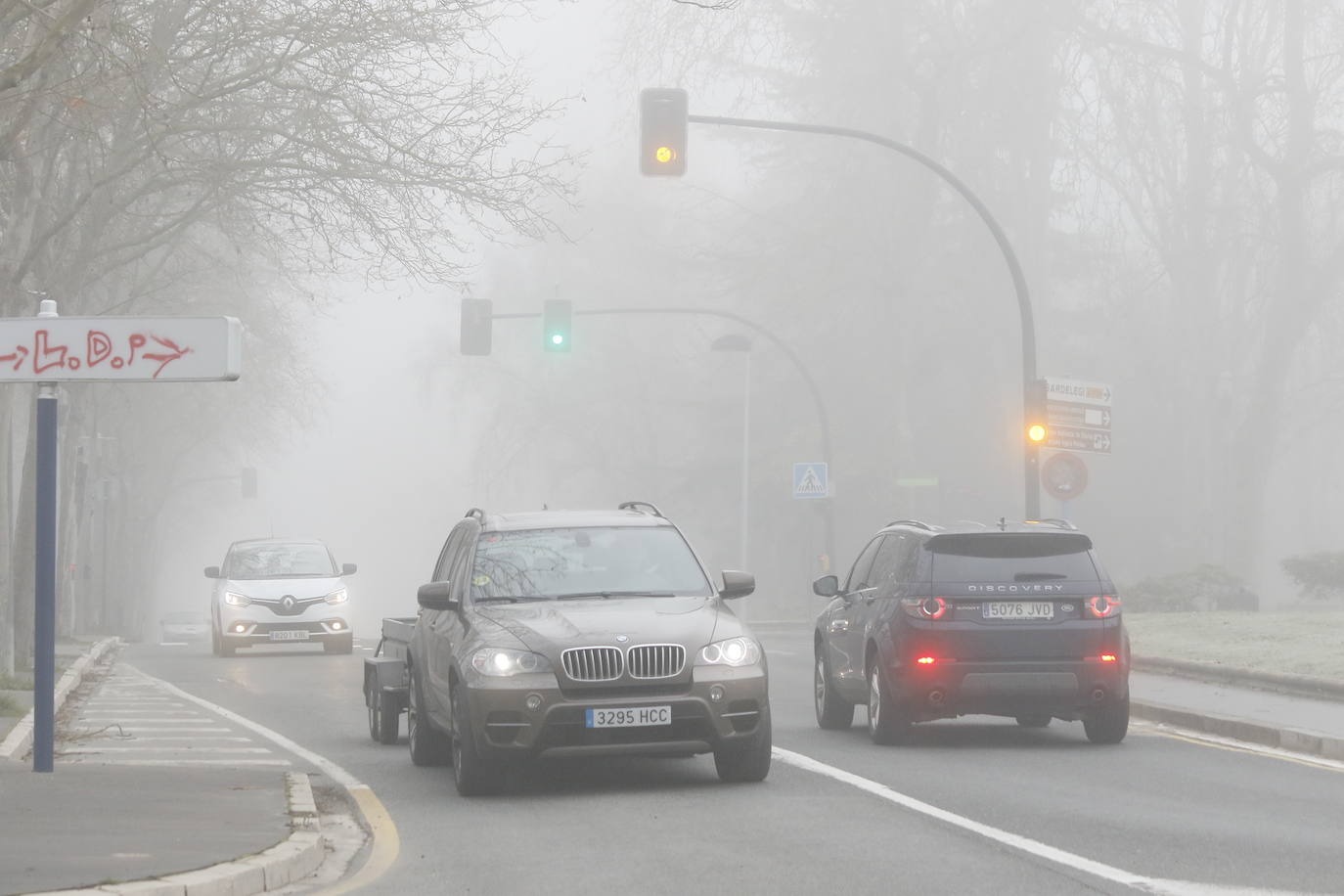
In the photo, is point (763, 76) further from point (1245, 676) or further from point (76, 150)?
point (1245, 676)

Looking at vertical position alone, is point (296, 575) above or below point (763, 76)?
below

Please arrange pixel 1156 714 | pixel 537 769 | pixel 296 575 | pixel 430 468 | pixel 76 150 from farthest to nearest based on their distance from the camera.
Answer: pixel 430 468 → pixel 296 575 → pixel 76 150 → pixel 1156 714 → pixel 537 769

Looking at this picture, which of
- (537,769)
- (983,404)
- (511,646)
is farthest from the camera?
(983,404)

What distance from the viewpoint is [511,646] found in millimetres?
11992

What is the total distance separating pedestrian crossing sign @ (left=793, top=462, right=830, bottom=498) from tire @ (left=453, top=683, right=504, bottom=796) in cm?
3270

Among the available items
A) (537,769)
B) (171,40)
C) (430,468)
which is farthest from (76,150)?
(430,468)

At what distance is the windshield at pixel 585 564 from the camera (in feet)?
43.0

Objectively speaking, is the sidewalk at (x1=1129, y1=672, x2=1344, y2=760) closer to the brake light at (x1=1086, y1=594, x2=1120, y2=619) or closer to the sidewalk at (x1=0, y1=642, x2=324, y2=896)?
the brake light at (x1=1086, y1=594, x2=1120, y2=619)

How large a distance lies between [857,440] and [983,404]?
3.26m

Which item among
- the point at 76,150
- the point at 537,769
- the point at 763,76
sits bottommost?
the point at 537,769

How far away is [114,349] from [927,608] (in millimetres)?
6009

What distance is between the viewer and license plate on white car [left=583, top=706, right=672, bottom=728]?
11789 mm

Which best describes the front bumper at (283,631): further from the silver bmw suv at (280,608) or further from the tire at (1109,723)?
the tire at (1109,723)

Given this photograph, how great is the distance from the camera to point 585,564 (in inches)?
523
